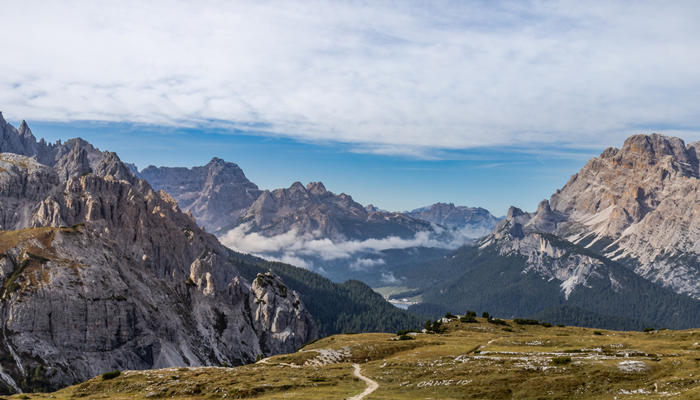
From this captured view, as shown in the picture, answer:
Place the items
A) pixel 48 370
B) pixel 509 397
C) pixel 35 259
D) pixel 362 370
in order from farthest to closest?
pixel 35 259 → pixel 48 370 → pixel 362 370 → pixel 509 397

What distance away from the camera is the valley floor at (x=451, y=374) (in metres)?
72.7

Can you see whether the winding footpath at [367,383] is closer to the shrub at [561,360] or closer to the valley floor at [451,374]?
the valley floor at [451,374]

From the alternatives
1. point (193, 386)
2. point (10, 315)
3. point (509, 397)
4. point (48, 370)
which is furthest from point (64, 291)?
point (509, 397)

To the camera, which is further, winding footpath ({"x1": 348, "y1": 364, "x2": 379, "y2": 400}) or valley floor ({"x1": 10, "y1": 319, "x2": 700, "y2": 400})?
winding footpath ({"x1": 348, "y1": 364, "x2": 379, "y2": 400})

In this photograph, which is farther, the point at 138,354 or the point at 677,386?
the point at 138,354

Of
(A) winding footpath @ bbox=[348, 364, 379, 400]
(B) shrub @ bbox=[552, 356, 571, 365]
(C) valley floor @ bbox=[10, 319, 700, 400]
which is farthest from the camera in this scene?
(B) shrub @ bbox=[552, 356, 571, 365]

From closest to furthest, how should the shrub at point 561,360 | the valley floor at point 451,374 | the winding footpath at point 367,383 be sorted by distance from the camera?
the valley floor at point 451,374, the winding footpath at point 367,383, the shrub at point 561,360

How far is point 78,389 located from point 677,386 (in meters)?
99.2

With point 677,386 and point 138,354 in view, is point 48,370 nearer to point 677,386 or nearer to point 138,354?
point 138,354

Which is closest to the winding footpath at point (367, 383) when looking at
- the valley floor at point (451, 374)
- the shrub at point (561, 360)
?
the valley floor at point (451, 374)

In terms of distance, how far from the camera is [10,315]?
178 m

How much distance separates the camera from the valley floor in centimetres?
7269

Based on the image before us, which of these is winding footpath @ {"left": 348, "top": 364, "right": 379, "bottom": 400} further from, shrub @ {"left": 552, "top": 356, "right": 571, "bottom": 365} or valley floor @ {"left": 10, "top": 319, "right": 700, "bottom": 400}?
shrub @ {"left": 552, "top": 356, "right": 571, "bottom": 365}

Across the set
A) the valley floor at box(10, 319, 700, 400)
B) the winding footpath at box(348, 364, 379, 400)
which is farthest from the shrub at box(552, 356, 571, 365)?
the winding footpath at box(348, 364, 379, 400)
